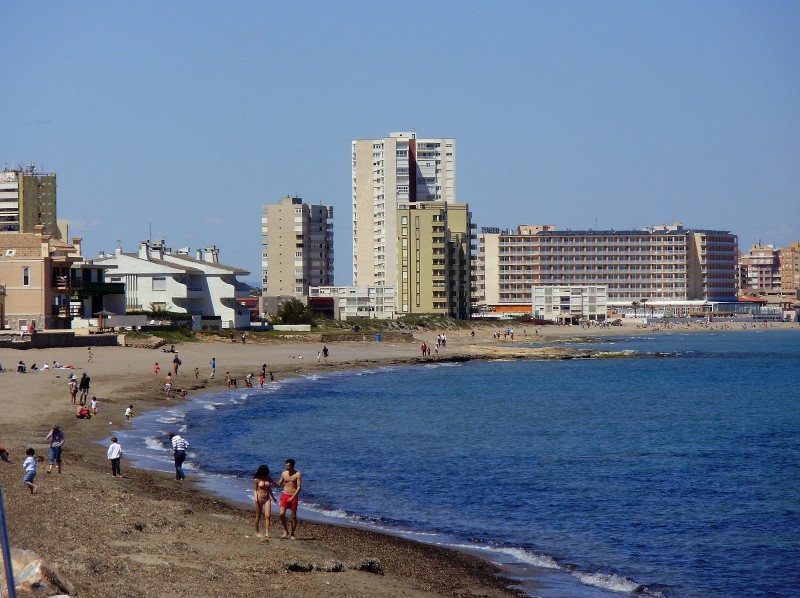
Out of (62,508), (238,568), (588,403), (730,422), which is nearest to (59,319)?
(588,403)

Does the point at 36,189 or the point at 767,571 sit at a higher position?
the point at 36,189

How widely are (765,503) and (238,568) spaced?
17595 millimetres

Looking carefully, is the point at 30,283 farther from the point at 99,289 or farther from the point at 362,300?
the point at 362,300

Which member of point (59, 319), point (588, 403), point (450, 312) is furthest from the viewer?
point (450, 312)

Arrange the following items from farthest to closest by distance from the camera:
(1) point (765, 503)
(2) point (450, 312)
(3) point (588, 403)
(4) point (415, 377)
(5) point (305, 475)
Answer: (2) point (450, 312)
(4) point (415, 377)
(3) point (588, 403)
(5) point (305, 475)
(1) point (765, 503)

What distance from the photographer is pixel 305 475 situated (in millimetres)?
32844

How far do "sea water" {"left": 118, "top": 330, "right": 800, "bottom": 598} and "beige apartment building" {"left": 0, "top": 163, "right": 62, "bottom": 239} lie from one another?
11228cm

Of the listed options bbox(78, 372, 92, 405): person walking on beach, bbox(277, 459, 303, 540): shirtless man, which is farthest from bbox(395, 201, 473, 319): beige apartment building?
bbox(277, 459, 303, 540): shirtless man

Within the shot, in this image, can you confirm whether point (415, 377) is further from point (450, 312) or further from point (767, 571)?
point (450, 312)

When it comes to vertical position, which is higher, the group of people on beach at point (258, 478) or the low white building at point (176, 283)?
the low white building at point (176, 283)

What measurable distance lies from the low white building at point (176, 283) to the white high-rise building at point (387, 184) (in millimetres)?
78023

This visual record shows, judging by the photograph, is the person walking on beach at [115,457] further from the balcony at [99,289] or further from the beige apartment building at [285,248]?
the beige apartment building at [285,248]

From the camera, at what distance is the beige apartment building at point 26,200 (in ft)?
555

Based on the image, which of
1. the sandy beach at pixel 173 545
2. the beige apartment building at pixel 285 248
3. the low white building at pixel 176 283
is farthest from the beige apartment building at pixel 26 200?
the sandy beach at pixel 173 545
